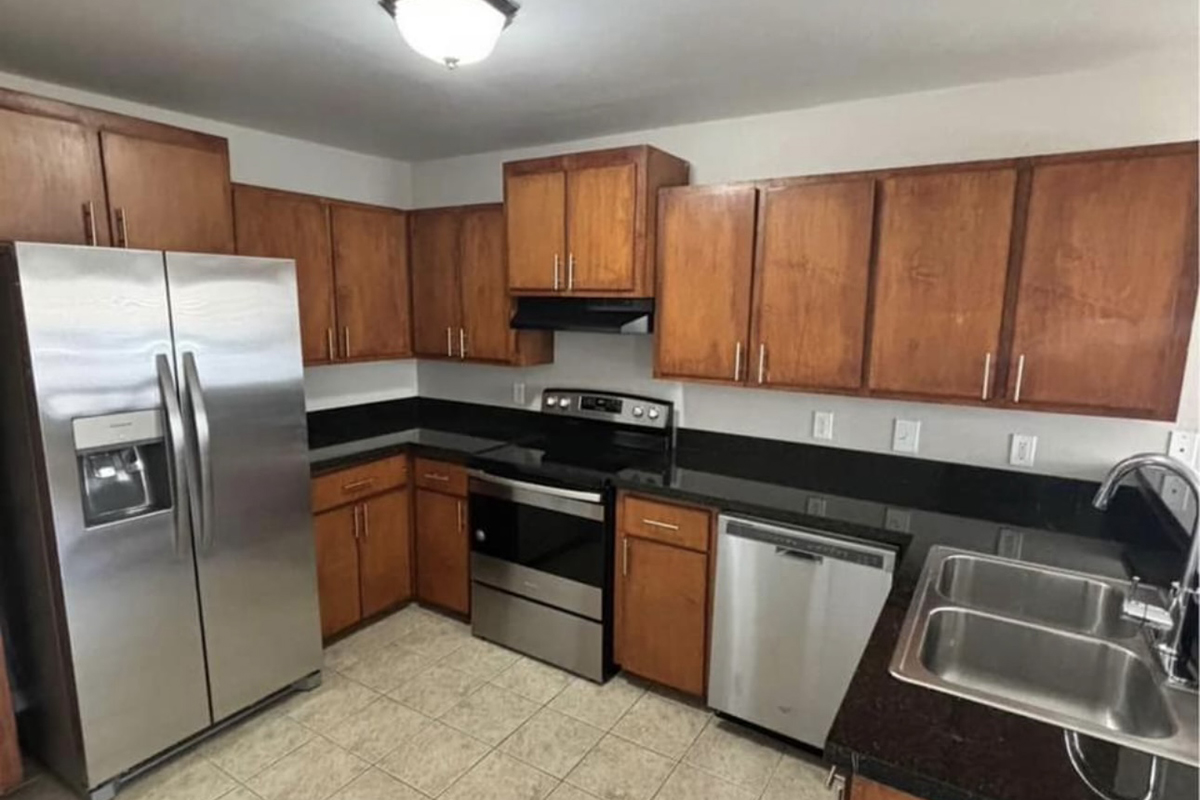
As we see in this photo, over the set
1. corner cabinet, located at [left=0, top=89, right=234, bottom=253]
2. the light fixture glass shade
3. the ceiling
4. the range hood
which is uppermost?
the ceiling

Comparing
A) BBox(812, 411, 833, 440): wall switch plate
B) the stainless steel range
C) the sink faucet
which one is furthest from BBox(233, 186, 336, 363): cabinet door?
the sink faucet

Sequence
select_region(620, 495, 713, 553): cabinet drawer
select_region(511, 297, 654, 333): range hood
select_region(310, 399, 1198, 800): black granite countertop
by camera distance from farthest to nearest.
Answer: select_region(511, 297, 654, 333): range hood, select_region(620, 495, 713, 553): cabinet drawer, select_region(310, 399, 1198, 800): black granite countertop

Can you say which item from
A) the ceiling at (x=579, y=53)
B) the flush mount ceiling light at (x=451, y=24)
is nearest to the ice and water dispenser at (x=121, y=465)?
the ceiling at (x=579, y=53)

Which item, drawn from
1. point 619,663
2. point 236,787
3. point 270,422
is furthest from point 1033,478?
point 236,787

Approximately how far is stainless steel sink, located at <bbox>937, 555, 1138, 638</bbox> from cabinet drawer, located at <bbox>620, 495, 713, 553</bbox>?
0.84 metres

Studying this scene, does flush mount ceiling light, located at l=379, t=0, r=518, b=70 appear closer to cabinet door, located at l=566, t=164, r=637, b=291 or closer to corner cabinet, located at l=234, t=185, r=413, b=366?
cabinet door, located at l=566, t=164, r=637, b=291

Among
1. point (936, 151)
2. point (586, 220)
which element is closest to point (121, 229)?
point (586, 220)

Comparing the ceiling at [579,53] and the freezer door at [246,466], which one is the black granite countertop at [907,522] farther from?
the ceiling at [579,53]

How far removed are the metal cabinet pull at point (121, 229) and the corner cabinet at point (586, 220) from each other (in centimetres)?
146

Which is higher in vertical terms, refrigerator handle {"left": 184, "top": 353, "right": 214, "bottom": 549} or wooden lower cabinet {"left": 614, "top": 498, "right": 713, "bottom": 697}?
refrigerator handle {"left": 184, "top": 353, "right": 214, "bottom": 549}

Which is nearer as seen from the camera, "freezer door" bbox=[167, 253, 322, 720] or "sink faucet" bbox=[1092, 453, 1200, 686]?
"sink faucet" bbox=[1092, 453, 1200, 686]

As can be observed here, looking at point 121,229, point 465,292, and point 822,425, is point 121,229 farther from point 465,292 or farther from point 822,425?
point 822,425

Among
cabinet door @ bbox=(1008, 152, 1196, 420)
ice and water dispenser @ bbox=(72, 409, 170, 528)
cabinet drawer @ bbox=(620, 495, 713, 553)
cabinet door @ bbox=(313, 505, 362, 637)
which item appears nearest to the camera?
cabinet door @ bbox=(1008, 152, 1196, 420)

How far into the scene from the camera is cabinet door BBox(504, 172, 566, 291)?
2805mm
